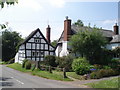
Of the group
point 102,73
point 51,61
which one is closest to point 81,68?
point 102,73

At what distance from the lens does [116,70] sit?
84.5 ft

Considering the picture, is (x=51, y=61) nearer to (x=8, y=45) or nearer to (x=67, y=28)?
(x=67, y=28)

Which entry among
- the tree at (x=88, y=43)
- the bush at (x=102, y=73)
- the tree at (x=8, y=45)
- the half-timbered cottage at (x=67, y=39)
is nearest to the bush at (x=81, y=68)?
the bush at (x=102, y=73)

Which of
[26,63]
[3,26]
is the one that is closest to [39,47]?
[26,63]

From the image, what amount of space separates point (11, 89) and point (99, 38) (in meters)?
19.6

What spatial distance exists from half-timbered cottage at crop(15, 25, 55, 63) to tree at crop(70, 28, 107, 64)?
14.1m

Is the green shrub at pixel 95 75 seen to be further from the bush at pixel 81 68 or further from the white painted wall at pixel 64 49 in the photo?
the white painted wall at pixel 64 49

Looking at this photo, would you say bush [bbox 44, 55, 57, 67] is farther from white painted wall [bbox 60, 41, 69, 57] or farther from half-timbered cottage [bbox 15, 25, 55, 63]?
half-timbered cottage [bbox 15, 25, 55, 63]

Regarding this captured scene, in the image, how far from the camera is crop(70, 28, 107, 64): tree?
3106 cm

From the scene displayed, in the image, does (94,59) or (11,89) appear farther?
(94,59)

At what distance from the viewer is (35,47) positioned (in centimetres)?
4453

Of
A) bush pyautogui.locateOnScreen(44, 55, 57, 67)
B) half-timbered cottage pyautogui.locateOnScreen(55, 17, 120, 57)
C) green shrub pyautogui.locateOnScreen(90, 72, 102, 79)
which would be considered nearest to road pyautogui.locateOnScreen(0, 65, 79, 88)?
green shrub pyautogui.locateOnScreen(90, 72, 102, 79)

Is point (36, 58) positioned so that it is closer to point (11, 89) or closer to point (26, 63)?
point (26, 63)

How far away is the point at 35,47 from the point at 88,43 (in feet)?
56.0
